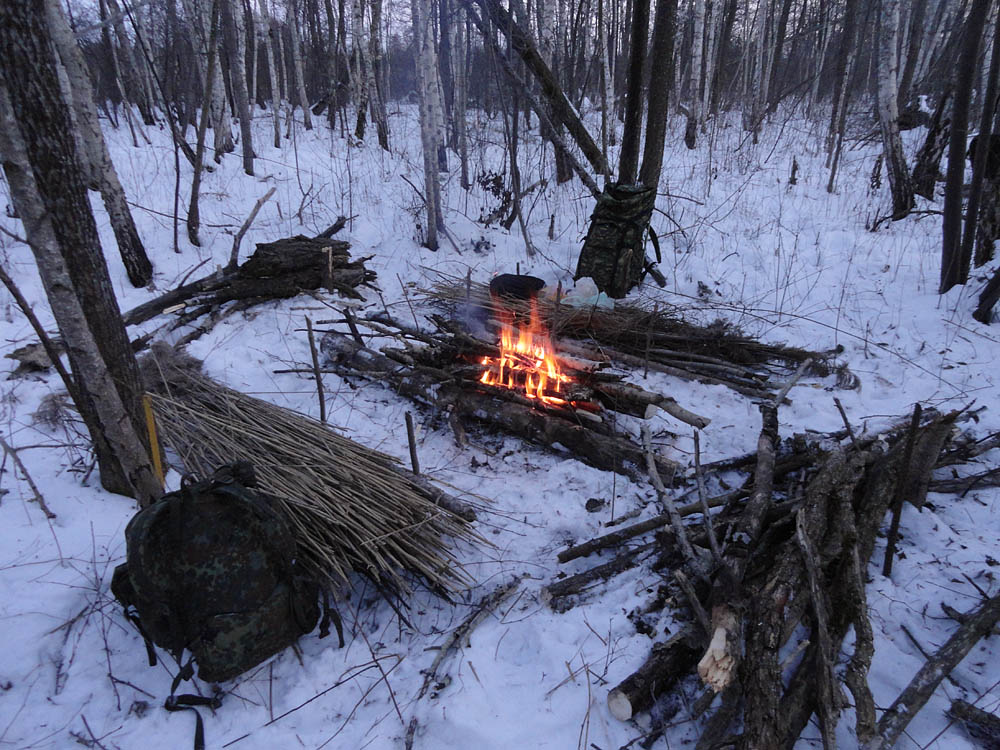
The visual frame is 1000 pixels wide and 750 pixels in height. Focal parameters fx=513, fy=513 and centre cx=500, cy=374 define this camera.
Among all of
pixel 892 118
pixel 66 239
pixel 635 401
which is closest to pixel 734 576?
pixel 635 401

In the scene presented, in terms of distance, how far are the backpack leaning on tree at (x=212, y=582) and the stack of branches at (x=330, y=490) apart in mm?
267

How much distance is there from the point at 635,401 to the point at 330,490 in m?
2.03

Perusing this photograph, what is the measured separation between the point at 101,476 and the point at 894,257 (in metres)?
8.18

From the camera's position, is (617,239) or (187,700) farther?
(617,239)

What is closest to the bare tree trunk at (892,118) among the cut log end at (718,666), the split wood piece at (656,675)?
the split wood piece at (656,675)

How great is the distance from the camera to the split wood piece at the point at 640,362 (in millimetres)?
3959

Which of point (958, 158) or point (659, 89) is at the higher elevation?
point (659, 89)

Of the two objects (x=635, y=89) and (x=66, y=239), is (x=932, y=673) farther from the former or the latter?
(x=635, y=89)

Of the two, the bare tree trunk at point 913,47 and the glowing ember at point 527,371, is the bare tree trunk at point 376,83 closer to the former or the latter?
the glowing ember at point 527,371

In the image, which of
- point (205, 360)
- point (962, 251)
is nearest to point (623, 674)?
point (205, 360)

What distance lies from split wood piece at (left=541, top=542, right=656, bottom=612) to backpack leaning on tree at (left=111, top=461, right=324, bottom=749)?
114 cm

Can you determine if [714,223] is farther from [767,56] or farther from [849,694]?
[767,56]

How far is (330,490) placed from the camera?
108 inches

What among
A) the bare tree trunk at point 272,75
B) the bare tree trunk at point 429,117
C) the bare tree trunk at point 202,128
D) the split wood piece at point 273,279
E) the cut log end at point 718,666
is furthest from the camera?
the bare tree trunk at point 272,75
